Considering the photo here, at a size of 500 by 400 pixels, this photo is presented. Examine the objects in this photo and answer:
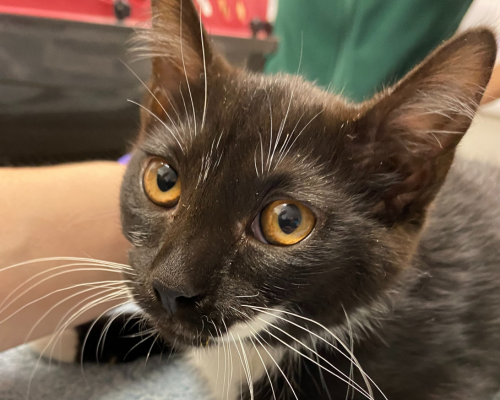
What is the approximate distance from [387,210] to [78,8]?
1097mm

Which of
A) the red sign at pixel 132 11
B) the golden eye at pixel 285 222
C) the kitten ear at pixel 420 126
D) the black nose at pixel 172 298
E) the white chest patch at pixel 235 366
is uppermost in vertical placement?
the red sign at pixel 132 11

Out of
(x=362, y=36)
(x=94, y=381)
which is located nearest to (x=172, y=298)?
(x=94, y=381)

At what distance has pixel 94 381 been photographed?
88cm

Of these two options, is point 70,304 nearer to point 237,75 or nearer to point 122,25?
point 237,75

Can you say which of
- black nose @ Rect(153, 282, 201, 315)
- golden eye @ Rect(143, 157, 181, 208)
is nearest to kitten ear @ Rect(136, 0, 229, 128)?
golden eye @ Rect(143, 157, 181, 208)

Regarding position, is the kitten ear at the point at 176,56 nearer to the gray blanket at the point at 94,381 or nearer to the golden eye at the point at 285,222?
the golden eye at the point at 285,222

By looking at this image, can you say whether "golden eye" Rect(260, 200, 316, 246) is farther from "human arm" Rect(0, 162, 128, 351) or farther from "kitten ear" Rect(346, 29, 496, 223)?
"human arm" Rect(0, 162, 128, 351)

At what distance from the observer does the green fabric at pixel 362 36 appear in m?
1.09

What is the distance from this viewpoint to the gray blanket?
829 mm

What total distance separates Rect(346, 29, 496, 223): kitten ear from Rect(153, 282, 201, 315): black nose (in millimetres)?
319

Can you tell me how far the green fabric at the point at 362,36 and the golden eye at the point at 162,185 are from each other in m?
0.49

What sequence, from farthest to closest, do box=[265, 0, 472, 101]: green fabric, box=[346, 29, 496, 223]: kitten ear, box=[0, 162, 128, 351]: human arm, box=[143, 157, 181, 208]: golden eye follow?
box=[265, 0, 472, 101]: green fabric, box=[0, 162, 128, 351]: human arm, box=[143, 157, 181, 208]: golden eye, box=[346, 29, 496, 223]: kitten ear

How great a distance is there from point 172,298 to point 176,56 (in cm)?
46

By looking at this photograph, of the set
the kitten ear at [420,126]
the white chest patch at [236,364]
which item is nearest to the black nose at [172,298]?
the white chest patch at [236,364]
